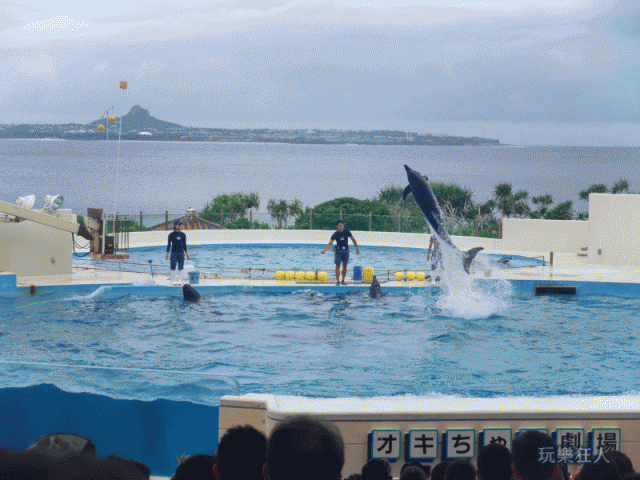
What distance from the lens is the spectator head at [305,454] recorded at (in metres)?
1.65

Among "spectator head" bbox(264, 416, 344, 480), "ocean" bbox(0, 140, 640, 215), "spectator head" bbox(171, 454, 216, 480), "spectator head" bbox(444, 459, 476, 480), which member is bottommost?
"spectator head" bbox(444, 459, 476, 480)

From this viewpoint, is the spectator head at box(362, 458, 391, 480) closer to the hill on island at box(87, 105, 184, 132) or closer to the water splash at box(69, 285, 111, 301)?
the water splash at box(69, 285, 111, 301)

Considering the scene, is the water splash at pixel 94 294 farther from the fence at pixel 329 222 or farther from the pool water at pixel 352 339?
the fence at pixel 329 222

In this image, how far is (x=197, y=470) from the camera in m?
2.20

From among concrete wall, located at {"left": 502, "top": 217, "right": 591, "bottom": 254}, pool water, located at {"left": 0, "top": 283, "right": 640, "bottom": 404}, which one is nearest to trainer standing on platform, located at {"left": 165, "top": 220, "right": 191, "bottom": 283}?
pool water, located at {"left": 0, "top": 283, "right": 640, "bottom": 404}

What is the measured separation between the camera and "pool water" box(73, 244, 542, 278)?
17.6 m

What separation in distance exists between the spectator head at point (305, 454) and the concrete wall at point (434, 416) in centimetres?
248

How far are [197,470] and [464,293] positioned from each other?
1153 cm

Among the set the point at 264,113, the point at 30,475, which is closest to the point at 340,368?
the point at 30,475

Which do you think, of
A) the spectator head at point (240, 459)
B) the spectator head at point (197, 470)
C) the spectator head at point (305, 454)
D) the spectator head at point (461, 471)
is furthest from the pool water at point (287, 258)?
the spectator head at point (305, 454)

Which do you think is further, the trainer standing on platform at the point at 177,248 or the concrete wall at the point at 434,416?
the trainer standing on platform at the point at 177,248

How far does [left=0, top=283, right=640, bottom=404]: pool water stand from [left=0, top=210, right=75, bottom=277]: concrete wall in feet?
3.56

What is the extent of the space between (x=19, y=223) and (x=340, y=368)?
7367 millimetres

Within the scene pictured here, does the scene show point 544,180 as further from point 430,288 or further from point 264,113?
point 430,288
